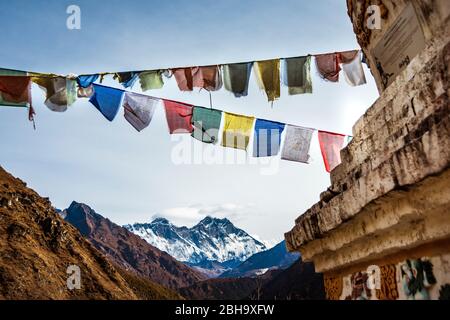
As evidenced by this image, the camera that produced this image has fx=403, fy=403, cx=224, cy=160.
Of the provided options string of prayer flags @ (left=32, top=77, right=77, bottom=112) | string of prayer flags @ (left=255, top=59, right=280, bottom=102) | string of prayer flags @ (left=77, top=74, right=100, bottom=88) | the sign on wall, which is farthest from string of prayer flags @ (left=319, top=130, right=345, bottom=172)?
the sign on wall

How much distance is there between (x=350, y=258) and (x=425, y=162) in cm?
126

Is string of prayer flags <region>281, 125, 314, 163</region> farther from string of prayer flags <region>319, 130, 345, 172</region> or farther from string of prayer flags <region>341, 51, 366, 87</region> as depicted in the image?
string of prayer flags <region>341, 51, 366, 87</region>

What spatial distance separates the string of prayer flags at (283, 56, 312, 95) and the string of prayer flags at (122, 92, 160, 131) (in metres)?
3.51

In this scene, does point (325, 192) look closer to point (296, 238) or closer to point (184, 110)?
point (296, 238)

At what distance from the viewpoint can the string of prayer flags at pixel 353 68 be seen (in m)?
10.6

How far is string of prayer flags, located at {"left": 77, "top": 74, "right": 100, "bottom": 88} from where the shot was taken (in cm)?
1020

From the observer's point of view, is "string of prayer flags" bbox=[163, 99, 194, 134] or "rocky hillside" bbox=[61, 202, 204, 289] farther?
"rocky hillside" bbox=[61, 202, 204, 289]

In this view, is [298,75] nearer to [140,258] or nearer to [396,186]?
[396,186]

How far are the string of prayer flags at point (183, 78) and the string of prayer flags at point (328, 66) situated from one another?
3.42m

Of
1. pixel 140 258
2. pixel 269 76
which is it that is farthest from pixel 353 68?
pixel 140 258

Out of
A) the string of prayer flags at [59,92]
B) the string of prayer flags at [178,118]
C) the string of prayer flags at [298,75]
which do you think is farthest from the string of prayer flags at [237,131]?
the string of prayer flags at [59,92]

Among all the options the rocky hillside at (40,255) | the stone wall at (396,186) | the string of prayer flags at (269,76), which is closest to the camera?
the stone wall at (396,186)
